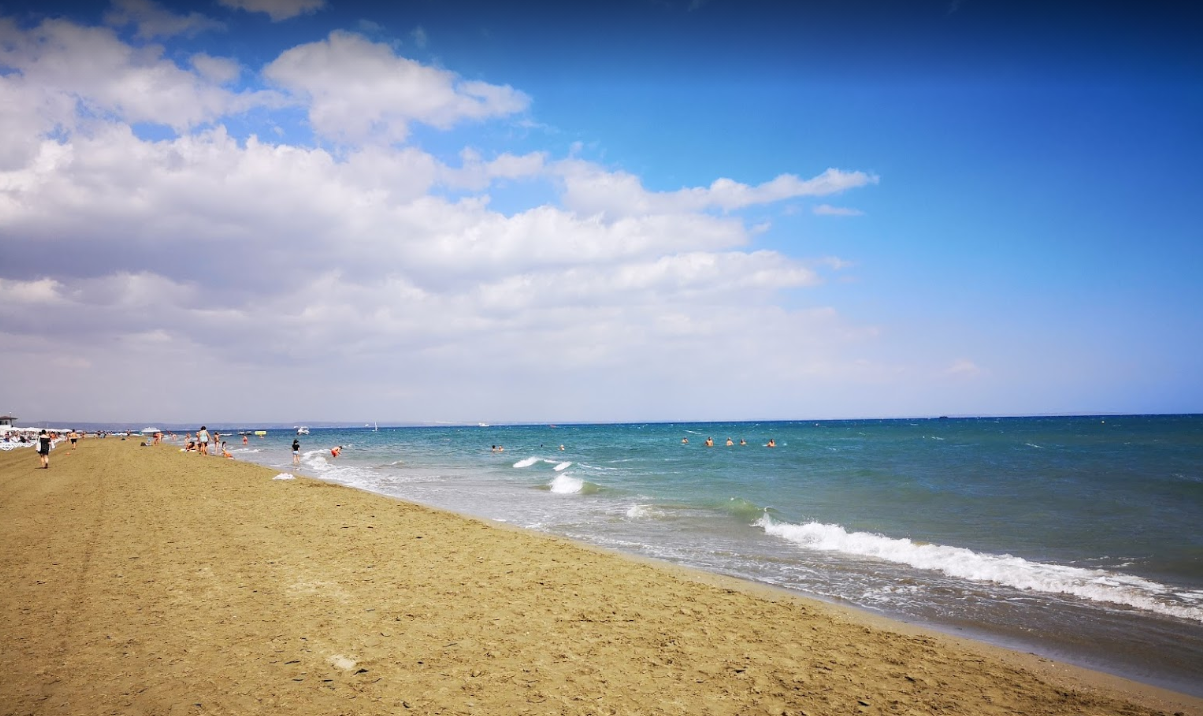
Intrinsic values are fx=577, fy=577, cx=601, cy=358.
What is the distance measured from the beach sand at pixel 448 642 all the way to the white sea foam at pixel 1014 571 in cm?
420

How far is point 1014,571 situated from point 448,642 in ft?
36.2

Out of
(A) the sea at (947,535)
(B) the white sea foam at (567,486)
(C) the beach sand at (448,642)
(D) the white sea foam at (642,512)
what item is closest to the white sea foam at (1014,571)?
(A) the sea at (947,535)

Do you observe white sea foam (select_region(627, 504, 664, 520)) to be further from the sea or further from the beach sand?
the beach sand

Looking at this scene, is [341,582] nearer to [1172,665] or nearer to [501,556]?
[501,556]

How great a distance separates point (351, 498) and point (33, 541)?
8.34 meters

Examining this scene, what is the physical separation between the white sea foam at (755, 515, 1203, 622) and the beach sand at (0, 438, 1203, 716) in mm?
4197

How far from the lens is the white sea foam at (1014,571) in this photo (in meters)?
9.86

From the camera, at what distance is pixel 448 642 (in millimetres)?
6910

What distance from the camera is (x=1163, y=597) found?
9.98m

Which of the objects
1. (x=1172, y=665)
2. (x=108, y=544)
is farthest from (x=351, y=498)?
(x=1172, y=665)

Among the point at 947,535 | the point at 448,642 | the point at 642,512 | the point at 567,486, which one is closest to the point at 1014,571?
the point at 947,535

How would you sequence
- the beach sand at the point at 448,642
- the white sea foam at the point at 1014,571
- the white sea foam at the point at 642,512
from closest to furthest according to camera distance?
1. the beach sand at the point at 448,642
2. the white sea foam at the point at 1014,571
3. the white sea foam at the point at 642,512

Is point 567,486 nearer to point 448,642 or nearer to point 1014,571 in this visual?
point 1014,571

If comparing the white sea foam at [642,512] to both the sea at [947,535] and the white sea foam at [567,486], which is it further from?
the white sea foam at [567,486]
